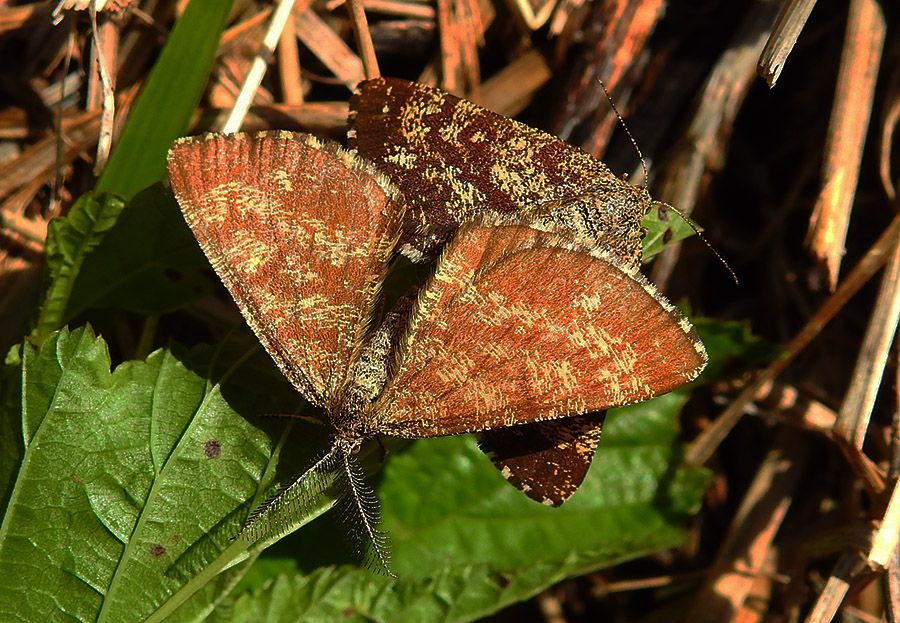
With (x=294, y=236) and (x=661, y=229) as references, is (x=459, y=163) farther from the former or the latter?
(x=661, y=229)

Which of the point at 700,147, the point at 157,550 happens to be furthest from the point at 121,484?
the point at 700,147

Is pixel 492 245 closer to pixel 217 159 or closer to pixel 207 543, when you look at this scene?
pixel 217 159

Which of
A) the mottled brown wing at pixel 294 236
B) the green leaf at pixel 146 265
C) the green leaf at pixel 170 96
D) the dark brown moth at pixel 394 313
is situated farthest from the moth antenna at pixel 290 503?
the green leaf at pixel 170 96

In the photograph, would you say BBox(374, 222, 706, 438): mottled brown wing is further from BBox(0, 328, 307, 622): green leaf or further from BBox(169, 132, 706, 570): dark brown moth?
BBox(0, 328, 307, 622): green leaf

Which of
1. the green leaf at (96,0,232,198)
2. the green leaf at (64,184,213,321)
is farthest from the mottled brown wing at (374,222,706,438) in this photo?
the green leaf at (96,0,232,198)

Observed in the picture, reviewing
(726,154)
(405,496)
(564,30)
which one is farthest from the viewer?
(726,154)

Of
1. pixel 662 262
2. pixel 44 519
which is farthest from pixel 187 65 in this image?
pixel 662 262
